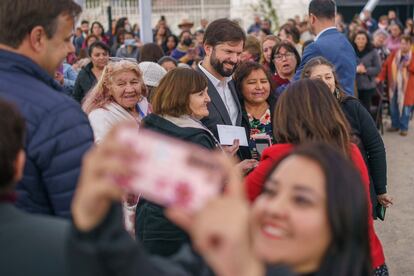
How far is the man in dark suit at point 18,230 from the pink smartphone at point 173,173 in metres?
0.60

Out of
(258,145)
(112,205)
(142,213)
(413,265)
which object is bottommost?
(413,265)

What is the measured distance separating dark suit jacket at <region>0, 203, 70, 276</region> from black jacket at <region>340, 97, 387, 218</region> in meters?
2.49

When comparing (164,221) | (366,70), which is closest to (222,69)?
(164,221)

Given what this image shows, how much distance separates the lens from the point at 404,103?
10023 mm

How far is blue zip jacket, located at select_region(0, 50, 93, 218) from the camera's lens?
2.12 metres

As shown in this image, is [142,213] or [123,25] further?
[123,25]

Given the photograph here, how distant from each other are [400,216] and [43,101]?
473 centimetres

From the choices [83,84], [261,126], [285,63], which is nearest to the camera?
[261,126]

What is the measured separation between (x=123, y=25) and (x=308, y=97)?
11.4 meters

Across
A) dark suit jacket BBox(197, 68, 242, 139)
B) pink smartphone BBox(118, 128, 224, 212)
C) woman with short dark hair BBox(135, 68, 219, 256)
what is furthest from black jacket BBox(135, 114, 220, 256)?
pink smartphone BBox(118, 128, 224, 212)

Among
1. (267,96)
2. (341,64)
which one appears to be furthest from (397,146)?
(267,96)

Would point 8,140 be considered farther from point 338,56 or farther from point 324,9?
point 324,9

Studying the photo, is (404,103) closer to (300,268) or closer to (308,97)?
(308,97)

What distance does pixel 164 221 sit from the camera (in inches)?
130
